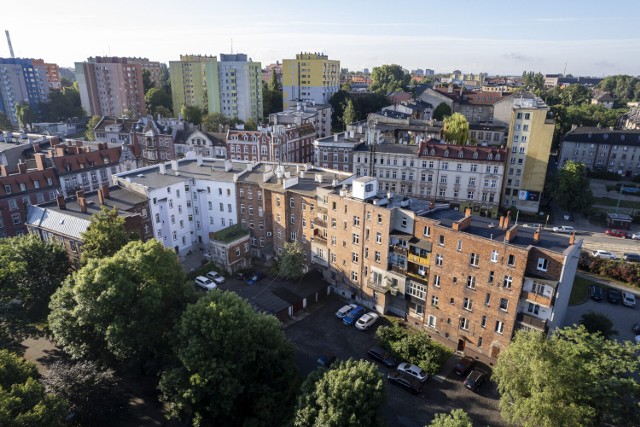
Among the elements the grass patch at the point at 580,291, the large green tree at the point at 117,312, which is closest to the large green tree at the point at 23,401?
the large green tree at the point at 117,312

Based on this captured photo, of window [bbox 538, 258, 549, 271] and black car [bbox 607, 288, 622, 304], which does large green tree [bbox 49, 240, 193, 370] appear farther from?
black car [bbox 607, 288, 622, 304]

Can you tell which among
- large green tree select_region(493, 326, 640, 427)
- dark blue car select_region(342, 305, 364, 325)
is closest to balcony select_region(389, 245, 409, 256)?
dark blue car select_region(342, 305, 364, 325)

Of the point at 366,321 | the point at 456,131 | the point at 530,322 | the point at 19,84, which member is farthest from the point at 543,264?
the point at 19,84

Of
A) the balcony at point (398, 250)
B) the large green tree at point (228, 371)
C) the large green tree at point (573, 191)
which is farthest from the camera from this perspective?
the large green tree at point (573, 191)

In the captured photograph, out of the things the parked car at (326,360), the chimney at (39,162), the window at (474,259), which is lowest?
the parked car at (326,360)

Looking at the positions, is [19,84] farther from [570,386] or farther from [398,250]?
[570,386]

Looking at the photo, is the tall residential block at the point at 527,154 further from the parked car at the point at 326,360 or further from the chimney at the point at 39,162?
the chimney at the point at 39,162

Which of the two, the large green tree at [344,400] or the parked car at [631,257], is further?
the parked car at [631,257]
